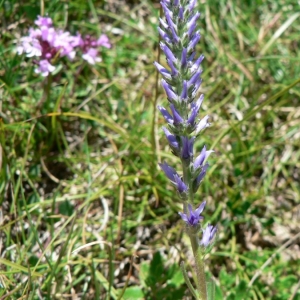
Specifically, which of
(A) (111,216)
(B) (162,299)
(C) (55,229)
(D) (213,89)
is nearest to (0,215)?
(C) (55,229)

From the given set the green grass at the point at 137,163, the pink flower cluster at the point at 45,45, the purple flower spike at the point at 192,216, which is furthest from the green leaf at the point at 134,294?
the pink flower cluster at the point at 45,45

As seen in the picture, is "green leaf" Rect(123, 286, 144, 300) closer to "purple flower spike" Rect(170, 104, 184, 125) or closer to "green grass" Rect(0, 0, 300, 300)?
"green grass" Rect(0, 0, 300, 300)

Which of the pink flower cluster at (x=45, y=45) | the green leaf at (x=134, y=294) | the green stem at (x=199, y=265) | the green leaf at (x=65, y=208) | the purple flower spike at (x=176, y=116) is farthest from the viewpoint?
the green leaf at (x=65, y=208)

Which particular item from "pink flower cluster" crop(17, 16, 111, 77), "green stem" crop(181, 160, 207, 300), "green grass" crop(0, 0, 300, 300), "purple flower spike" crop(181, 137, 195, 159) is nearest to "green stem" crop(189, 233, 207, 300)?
"green stem" crop(181, 160, 207, 300)

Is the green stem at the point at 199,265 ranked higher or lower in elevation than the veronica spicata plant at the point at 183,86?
lower

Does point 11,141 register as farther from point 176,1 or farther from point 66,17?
point 176,1

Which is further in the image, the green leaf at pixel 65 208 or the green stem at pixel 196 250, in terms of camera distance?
the green leaf at pixel 65 208

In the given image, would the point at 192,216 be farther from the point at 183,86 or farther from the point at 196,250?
the point at 183,86

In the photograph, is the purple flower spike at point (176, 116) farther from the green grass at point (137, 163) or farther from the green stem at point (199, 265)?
the green grass at point (137, 163)

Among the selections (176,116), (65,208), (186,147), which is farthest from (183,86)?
(65,208)
